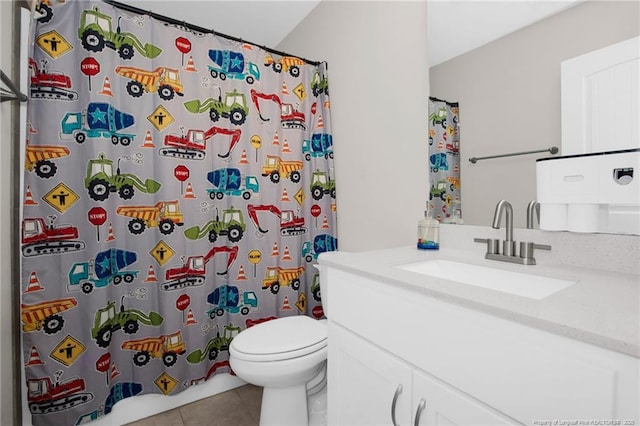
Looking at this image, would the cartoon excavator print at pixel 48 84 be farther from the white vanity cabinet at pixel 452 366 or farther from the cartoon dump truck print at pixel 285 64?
the white vanity cabinet at pixel 452 366

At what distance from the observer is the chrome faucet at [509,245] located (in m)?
0.99

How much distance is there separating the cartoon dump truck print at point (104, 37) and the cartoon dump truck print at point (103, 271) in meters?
0.97

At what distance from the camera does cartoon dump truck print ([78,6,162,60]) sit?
1.36 metres

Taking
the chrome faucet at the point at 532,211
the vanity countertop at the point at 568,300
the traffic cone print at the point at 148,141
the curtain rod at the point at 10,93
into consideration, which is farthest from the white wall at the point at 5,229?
the chrome faucet at the point at 532,211

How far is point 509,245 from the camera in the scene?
1.03 meters

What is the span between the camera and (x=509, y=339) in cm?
58

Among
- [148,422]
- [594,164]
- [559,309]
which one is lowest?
[148,422]

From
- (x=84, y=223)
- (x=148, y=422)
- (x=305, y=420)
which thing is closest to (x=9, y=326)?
(x=84, y=223)

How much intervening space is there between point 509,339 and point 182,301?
153 cm

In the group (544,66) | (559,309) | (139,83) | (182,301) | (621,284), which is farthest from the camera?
(182,301)

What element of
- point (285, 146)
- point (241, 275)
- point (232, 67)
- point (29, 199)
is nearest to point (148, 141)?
point (29, 199)

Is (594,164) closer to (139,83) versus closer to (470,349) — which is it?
(470,349)

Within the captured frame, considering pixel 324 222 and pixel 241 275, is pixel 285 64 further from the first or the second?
pixel 241 275

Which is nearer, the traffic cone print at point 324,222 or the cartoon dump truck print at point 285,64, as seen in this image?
the cartoon dump truck print at point 285,64
